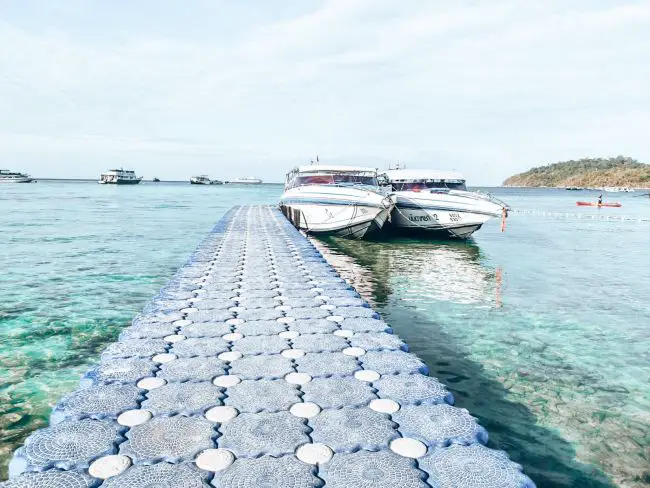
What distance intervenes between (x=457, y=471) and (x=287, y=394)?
1392mm

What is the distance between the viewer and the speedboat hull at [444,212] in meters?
19.0

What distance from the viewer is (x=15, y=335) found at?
7195 mm

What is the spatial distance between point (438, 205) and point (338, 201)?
14.1 ft

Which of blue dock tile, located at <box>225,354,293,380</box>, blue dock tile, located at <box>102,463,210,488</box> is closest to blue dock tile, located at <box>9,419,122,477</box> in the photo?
blue dock tile, located at <box>102,463,210,488</box>

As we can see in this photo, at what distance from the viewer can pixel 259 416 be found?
316cm

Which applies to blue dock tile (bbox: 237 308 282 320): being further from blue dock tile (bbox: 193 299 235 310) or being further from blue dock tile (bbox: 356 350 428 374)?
blue dock tile (bbox: 356 350 428 374)

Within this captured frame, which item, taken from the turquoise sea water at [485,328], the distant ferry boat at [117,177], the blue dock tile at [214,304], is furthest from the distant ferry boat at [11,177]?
the blue dock tile at [214,304]

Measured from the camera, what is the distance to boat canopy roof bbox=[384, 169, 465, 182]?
68.9 ft

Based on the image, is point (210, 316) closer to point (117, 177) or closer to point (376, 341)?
point (376, 341)

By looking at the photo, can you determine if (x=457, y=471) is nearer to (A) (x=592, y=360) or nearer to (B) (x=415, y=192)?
(A) (x=592, y=360)

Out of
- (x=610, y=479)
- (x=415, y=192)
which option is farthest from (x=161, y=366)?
(x=415, y=192)

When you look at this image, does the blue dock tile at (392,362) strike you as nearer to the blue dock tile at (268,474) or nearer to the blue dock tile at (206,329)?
the blue dock tile at (268,474)

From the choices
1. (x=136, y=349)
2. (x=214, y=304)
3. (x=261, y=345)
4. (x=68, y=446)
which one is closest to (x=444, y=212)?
(x=214, y=304)

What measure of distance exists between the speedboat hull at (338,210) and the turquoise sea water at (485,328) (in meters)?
1.13
